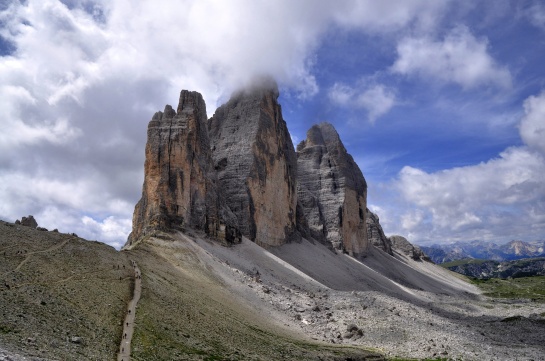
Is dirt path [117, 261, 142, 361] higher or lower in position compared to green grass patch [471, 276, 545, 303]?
lower

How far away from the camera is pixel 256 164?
94.0 m

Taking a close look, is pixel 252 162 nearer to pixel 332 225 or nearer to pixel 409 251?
pixel 332 225

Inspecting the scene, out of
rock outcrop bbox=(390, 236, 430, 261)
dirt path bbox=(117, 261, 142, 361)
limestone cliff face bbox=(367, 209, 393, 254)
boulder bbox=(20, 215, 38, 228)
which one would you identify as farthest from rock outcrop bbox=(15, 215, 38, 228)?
Answer: rock outcrop bbox=(390, 236, 430, 261)

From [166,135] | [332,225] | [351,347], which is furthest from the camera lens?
[332,225]

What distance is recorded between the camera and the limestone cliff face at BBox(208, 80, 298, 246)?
9050cm

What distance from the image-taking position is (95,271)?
3656 centimetres

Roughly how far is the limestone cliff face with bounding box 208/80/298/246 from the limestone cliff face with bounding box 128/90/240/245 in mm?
11482

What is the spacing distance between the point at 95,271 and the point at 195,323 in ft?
34.5

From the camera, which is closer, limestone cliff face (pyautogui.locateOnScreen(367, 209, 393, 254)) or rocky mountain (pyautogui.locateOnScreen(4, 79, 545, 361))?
rocky mountain (pyautogui.locateOnScreen(4, 79, 545, 361))

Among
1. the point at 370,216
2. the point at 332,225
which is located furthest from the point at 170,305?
the point at 370,216

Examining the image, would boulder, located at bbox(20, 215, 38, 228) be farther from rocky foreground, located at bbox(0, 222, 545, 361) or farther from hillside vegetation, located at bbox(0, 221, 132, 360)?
hillside vegetation, located at bbox(0, 221, 132, 360)

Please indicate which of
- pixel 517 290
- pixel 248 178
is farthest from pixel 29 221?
pixel 517 290

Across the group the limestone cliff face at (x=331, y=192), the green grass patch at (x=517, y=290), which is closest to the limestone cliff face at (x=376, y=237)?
the limestone cliff face at (x=331, y=192)

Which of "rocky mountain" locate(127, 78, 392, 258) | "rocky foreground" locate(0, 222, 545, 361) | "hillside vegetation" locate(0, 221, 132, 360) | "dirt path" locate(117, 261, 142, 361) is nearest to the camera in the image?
"hillside vegetation" locate(0, 221, 132, 360)
